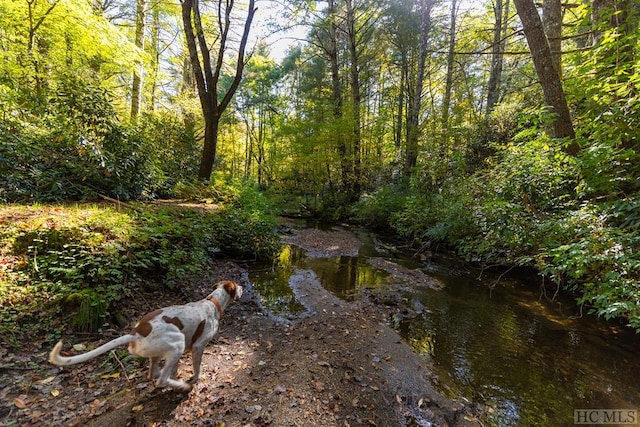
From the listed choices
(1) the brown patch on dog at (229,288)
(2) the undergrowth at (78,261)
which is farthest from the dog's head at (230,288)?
(2) the undergrowth at (78,261)

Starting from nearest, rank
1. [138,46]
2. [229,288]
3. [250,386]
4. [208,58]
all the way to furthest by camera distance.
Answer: [250,386] → [229,288] → [208,58] → [138,46]

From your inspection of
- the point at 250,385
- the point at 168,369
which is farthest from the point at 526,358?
the point at 168,369

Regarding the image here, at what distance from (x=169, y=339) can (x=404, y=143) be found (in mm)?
14965

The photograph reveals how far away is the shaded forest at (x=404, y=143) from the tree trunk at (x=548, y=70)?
2 centimetres

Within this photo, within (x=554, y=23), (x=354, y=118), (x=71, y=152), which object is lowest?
(x=71, y=152)

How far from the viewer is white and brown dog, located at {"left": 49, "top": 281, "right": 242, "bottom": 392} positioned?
7.48 ft

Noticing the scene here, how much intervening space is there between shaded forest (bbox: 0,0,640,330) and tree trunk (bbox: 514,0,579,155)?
22 mm

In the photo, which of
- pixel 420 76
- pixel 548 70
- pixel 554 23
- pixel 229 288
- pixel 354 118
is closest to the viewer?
pixel 229 288

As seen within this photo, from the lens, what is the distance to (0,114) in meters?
5.74

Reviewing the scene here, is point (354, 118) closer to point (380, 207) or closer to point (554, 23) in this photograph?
point (380, 207)

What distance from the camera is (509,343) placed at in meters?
4.57

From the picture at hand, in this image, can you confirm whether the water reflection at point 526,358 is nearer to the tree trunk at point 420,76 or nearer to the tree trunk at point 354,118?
the tree trunk at point 420,76

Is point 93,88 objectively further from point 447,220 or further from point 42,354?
point 447,220

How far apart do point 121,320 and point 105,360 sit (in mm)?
679
